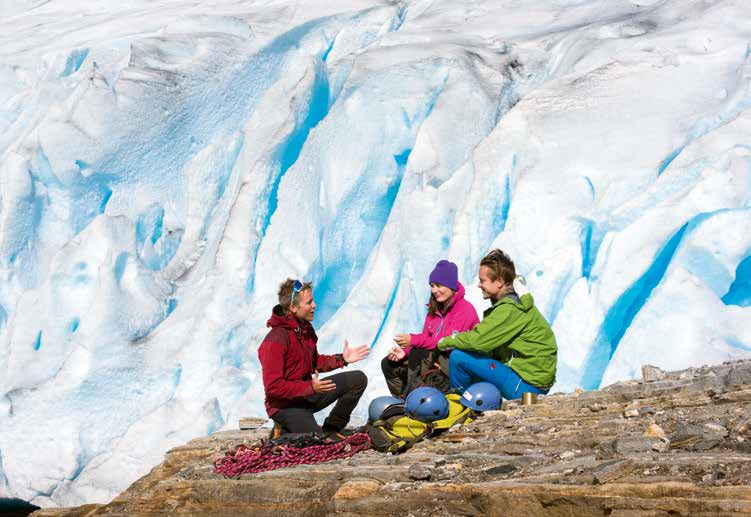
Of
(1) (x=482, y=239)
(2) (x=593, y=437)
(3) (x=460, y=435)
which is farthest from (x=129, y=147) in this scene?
(2) (x=593, y=437)

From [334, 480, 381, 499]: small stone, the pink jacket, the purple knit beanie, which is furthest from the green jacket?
[334, 480, 381, 499]: small stone

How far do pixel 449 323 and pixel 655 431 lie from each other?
5.47 feet

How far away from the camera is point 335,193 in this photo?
33.9 ft

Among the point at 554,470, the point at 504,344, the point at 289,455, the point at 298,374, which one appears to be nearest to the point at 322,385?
the point at 298,374

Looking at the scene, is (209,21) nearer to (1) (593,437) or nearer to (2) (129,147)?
(2) (129,147)

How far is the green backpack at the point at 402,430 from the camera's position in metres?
4.44

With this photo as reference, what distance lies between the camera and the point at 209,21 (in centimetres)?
1260

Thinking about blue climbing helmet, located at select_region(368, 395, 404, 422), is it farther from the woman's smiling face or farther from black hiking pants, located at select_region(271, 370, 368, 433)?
the woman's smiling face

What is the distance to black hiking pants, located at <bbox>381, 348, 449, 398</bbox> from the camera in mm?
4945

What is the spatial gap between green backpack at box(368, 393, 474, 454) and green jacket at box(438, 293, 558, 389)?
0.37 meters

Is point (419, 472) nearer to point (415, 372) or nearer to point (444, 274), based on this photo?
point (415, 372)

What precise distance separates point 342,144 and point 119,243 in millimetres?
2690

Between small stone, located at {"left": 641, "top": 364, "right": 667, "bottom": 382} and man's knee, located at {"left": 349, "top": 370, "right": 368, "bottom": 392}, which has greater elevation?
man's knee, located at {"left": 349, "top": 370, "right": 368, "bottom": 392}

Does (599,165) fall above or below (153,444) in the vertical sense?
above
